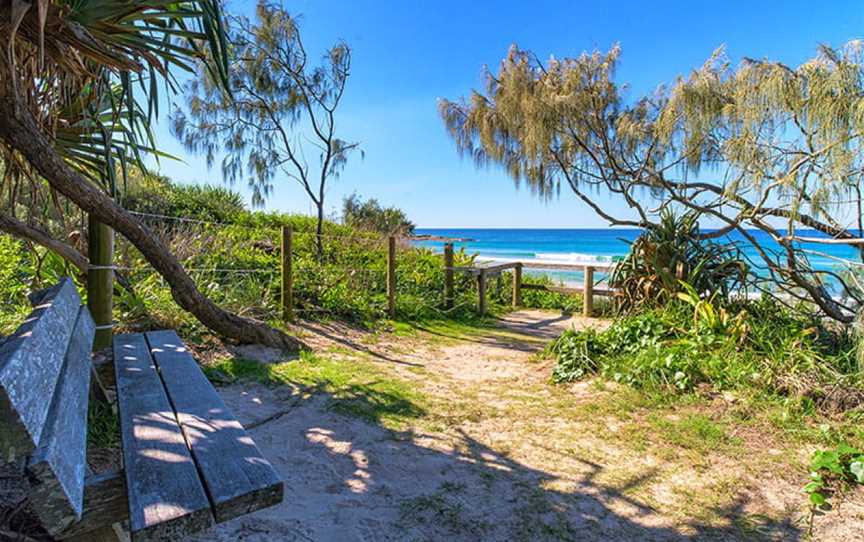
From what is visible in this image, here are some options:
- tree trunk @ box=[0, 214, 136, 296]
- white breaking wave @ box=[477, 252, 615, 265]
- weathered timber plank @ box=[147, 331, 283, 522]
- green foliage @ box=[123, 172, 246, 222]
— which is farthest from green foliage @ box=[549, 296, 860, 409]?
green foliage @ box=[123, 172, 246, 222]

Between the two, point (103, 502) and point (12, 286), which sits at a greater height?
point (12, 286)

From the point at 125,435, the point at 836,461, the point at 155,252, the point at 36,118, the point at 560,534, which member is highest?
the point at 36,118

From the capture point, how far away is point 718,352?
345 cm

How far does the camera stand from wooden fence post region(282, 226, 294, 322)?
5238 millimetres

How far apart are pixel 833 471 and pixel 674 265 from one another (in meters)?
2.53

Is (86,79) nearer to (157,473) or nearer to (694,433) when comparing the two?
(157,473)

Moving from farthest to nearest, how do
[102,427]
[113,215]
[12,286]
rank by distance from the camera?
[12,286] < [113,215] < [102,427]

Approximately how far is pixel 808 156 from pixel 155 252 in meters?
4.55

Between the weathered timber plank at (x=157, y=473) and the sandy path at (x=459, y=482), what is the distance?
541 millimetres

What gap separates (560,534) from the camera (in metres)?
1.85

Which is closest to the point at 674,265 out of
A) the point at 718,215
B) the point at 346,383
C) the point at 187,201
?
the point at 718,215

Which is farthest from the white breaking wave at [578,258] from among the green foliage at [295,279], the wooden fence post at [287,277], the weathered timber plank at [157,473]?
the weathered timber plank at [157,473]

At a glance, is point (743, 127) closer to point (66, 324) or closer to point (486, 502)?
point (486, 502)

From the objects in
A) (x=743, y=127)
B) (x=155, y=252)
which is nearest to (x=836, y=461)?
(x=743, y=127)
